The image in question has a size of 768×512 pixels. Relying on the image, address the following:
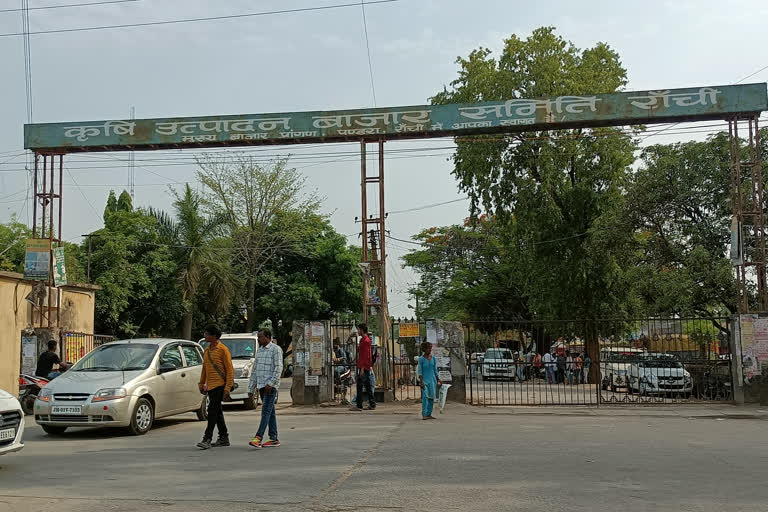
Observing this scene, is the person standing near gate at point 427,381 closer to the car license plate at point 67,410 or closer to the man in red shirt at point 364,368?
the man in red shirt at point 364,368

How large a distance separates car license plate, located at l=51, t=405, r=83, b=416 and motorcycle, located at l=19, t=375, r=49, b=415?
16.3ft

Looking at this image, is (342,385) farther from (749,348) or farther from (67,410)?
(749,348)

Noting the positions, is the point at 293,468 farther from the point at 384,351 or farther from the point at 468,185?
the point at 468,185

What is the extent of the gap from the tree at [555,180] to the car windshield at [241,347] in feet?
46.7

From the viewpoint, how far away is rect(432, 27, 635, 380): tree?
98.8 feet

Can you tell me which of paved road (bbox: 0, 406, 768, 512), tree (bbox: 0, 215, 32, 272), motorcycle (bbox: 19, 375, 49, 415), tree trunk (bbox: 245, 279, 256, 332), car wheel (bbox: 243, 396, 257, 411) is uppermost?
tree (bbox: 0, 215, 32, 272)

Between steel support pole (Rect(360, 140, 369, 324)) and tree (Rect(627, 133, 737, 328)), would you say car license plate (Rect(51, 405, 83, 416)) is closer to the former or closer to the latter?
steel support pole (Rect(360, 140, 369, 324))

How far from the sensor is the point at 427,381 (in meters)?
15.2

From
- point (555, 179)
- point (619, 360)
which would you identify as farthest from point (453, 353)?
point (555, 179)

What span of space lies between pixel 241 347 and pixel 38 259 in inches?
237

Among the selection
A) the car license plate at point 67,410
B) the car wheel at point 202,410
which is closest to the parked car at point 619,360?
the car wheel at point 202,410

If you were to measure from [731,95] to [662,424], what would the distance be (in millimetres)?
8980

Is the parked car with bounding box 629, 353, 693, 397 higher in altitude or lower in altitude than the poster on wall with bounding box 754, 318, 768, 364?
lower

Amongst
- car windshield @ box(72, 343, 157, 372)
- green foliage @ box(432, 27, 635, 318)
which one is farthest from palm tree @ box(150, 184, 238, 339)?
car windshield @ box(72, 343, 157, 372)
